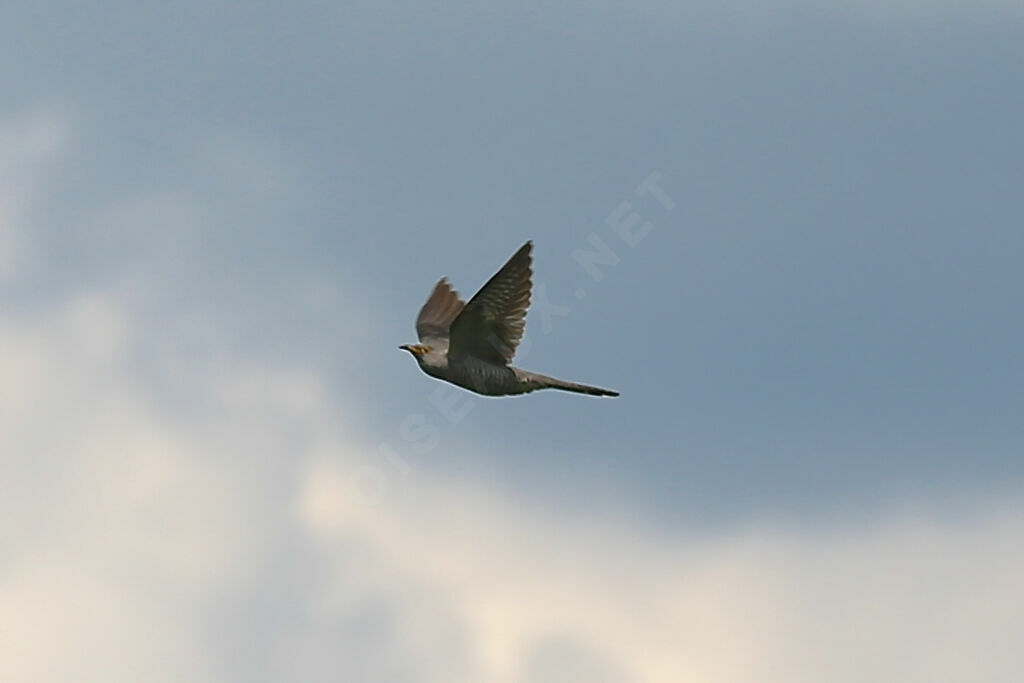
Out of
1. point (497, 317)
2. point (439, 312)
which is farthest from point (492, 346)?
point (439, 312)

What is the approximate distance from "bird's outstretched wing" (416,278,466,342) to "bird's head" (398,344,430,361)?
1.32m

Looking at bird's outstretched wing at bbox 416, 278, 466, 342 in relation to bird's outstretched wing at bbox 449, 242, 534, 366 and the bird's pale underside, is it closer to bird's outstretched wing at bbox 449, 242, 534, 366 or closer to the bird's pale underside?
the bird's pale underside

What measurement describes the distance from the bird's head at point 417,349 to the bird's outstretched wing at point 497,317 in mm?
497

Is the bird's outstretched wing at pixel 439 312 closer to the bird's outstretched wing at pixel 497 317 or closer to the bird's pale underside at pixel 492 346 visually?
the bird's pale underside at pixel 492 346

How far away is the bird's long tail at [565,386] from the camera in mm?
22375

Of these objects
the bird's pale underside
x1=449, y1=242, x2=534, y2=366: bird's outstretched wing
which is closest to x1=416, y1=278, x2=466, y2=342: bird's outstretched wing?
the bird's pale underside

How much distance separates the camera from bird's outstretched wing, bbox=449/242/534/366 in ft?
69.8

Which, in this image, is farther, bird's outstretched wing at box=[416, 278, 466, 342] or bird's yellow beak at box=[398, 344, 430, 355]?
bird's outstretched wing at box=[416, 278, 466, 342]

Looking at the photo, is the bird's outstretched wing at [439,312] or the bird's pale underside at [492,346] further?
the bird's outstretched wing at [439,312]

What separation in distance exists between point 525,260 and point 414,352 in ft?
8.15

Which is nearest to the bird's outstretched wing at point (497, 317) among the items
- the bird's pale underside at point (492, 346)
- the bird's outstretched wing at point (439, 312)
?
the bird's pale underside at point (492, 346)

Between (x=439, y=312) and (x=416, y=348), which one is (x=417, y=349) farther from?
(x=439, y=312)

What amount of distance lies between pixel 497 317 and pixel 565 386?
1779mm

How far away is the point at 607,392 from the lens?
22.5 metres
